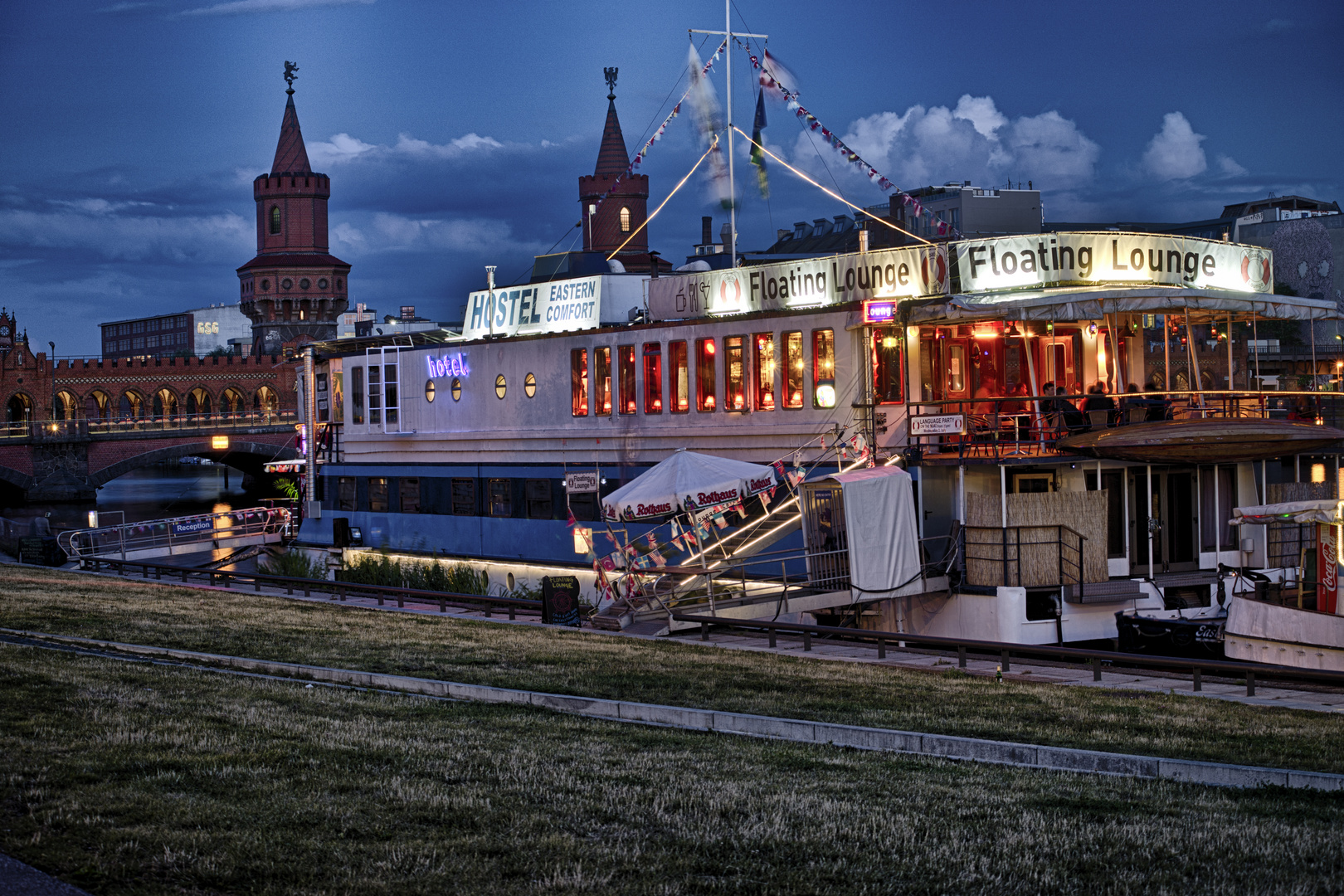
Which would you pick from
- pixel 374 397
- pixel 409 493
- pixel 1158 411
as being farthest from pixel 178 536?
pixel 1158 411

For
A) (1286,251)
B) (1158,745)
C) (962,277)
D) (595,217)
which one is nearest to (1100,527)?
(962,277)

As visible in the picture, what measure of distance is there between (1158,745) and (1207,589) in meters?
13.8

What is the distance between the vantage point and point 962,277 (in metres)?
27.0

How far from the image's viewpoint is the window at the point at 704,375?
99.2 feet

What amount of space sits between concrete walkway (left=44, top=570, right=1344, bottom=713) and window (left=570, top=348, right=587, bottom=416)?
734cm

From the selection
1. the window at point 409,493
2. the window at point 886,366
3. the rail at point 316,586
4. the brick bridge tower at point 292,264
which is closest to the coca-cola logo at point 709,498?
the window at point 886,366

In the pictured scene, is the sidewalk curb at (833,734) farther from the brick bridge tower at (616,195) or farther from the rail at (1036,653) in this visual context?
the brick bridge tower at (616,195)

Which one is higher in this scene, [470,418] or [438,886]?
[470,418]

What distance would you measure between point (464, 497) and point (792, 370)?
37.8 ft

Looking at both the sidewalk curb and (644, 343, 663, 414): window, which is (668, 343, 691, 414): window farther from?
the sidewalk curb

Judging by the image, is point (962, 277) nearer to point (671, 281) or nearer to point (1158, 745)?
point (671, 281)

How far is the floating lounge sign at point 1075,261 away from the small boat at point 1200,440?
3532 millimetres

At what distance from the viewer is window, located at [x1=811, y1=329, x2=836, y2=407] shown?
2778 cm

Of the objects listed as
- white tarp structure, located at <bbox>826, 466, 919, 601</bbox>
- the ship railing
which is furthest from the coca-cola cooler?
white tarp structure, located at <bbox>826, 466, 919, 601</bbox>
